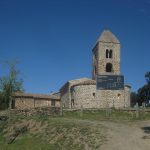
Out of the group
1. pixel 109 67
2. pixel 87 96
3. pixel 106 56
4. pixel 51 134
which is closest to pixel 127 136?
pixel 51 134

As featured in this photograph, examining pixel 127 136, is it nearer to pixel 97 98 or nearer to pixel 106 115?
pixel 106 115

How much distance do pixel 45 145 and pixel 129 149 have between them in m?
7.17

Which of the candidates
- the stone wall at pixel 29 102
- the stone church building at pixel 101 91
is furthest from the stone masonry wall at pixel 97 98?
the stone wall at pixel 29 102

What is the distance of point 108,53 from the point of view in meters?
64.2

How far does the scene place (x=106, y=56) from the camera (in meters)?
63.9

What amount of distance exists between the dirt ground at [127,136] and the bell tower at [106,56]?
28.5 m

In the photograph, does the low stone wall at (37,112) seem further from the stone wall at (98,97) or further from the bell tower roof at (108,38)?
the bell tower roof at (108,38)

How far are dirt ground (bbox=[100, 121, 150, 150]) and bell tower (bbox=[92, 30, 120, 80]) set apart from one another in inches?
1123

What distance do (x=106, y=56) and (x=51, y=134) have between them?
33716 mm

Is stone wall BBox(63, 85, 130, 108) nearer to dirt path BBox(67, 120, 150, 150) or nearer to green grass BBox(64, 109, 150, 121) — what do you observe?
green grass BBox(64, 109, 150, 121)

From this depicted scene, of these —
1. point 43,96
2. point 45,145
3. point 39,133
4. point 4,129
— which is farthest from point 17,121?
point 43,96

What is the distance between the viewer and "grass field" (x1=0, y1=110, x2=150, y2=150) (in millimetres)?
28594

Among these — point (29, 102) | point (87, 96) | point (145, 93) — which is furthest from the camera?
point (145, 93)

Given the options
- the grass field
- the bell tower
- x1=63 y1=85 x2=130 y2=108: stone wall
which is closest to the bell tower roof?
the bell tower
